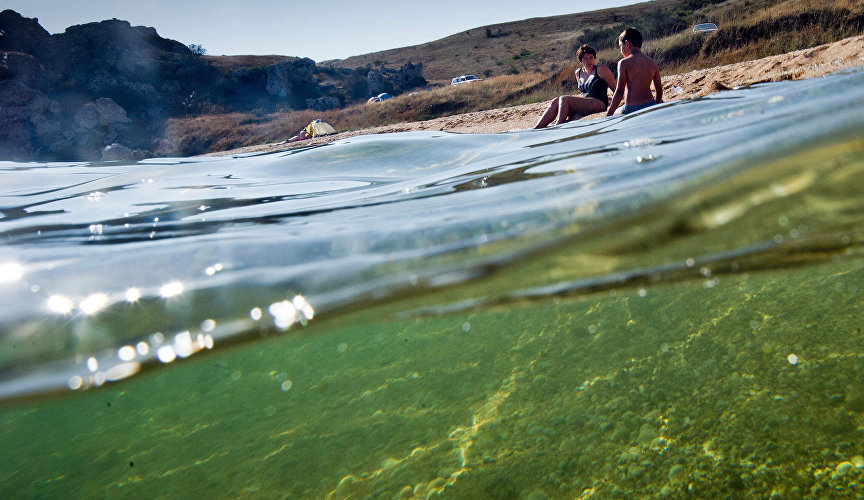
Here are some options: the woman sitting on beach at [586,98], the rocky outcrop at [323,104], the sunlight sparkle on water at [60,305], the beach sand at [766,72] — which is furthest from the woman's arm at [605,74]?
the rocky outcrop at [323,104]

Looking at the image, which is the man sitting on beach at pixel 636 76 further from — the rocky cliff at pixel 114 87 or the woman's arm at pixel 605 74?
the rocky cliff at pixel 114 87

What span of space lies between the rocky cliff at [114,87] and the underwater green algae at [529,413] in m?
33.0

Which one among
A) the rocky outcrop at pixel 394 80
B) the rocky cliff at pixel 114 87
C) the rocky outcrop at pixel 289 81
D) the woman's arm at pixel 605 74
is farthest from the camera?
the rocky outcrop at pixel 394 80

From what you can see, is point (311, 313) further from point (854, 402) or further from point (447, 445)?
point (854, 402)

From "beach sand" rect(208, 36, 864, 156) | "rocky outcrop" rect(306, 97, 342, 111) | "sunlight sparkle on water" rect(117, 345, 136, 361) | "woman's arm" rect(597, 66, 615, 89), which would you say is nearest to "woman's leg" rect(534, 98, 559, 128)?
"woman's arm" rect(597, 66, 615, 89)

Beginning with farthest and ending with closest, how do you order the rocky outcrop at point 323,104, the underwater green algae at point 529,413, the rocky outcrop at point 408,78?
the rocky outcrop at point 408,78 < the rocky outcrop at point 323,104 < the underwater green algae at point 529,413

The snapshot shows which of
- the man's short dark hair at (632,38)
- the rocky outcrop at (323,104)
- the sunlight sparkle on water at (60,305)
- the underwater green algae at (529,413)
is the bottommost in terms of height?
the underwater green algae at (529,413)

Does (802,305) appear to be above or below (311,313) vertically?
below

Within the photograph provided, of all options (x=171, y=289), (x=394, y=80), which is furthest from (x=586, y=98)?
(x=394, y=80)

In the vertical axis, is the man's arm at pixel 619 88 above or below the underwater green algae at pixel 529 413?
above

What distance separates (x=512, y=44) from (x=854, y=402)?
7185 cm

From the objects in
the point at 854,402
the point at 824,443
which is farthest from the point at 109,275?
the point at 854,402

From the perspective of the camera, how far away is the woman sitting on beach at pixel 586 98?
343 inches

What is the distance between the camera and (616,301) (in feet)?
22.4
